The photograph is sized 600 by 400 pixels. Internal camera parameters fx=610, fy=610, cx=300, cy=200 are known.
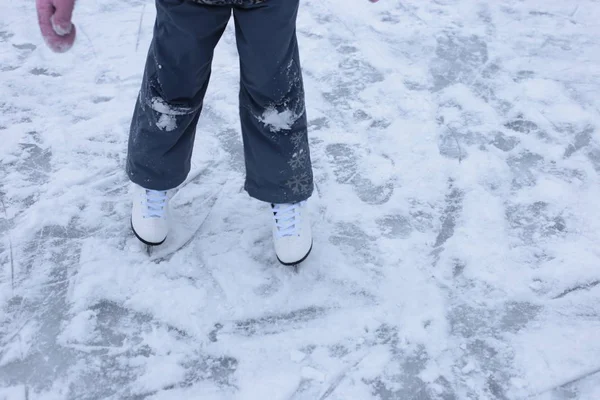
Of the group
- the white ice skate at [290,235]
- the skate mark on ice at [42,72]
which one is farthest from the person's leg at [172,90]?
the skate mark on ice at [42,72]

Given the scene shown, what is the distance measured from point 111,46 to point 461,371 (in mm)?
1802

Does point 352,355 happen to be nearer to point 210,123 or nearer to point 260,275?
point 260,275

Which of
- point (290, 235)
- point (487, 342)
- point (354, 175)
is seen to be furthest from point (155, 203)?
point (487, 342)

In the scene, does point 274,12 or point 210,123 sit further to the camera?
point 210,123

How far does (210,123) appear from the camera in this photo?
80.7 inches

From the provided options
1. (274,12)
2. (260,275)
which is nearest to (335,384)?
(260,275)

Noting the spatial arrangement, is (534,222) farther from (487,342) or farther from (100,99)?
(100,99)

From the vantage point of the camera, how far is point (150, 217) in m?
1.55

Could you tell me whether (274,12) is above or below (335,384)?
above

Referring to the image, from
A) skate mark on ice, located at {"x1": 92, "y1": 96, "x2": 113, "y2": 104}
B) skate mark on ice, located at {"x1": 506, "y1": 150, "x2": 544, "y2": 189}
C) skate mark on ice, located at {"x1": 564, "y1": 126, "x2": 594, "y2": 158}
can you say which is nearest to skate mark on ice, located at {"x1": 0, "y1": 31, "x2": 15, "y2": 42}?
skate mark on ice, located at {"x1": 92, "y1": 96, "x2": 113, "y2": 104}

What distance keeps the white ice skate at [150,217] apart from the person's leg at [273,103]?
232mm

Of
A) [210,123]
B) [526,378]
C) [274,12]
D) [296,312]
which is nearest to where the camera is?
[274,12]

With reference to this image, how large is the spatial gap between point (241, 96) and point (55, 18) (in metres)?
0.43

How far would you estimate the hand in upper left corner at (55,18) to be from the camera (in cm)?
123
